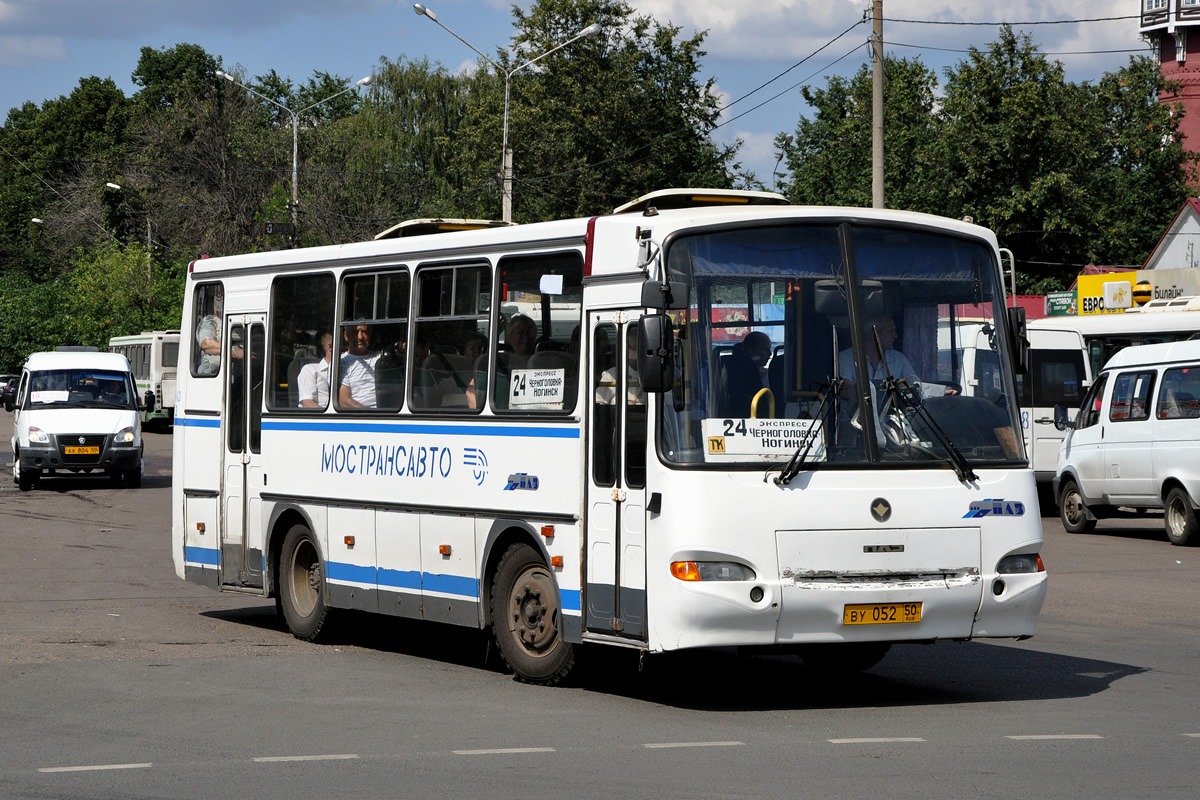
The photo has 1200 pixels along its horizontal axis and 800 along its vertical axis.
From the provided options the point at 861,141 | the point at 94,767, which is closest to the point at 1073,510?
the point at 94,767

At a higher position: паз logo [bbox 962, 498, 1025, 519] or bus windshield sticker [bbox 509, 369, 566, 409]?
bus windshield sticker [bbox 509, 369, 566, 409]

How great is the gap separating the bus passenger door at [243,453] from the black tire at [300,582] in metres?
0.36

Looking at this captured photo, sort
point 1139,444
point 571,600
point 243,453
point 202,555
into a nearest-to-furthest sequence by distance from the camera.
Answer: point 571,600 < point 243,453 < point 202,555 < point 1139,444

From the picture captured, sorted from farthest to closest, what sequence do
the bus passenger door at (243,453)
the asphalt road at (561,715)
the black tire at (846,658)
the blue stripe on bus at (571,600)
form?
the bus passenger door at (243,453)
the black tire at (846,658)
the blue stripe on bus at (571,600)
the asphalt road at (561,715)

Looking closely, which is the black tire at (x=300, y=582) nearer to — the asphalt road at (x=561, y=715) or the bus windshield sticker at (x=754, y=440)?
the asphalt road at (x=561, y=715)

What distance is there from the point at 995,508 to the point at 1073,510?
15.8 metres

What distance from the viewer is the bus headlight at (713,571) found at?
928cm

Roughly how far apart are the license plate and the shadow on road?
2.42ft

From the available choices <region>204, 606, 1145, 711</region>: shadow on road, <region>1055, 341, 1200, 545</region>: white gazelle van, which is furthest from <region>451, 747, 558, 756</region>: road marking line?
<region>1055, 341, 1200, 545</region>: white gazelle van

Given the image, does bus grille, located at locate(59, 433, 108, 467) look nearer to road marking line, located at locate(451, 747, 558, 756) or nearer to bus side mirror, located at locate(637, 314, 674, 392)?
bus side mirror, located at locate(637, 314, 674, 392)

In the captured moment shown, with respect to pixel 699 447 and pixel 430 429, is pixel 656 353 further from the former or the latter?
pixel 430 429

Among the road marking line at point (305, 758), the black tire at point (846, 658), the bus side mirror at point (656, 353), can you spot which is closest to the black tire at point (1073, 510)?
the black tire at point (846, 658)

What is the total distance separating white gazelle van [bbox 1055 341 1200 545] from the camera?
22156 mm

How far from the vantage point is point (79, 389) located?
105 ft
